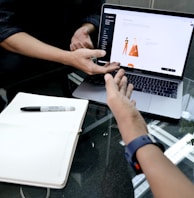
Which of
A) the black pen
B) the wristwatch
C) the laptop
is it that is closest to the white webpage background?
the laptop

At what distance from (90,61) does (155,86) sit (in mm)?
278

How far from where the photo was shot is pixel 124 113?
62 centimetres

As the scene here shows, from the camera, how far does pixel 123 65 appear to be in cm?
104

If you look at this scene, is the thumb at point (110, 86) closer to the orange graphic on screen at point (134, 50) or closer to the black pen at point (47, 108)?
the black pen at point (47, 108)

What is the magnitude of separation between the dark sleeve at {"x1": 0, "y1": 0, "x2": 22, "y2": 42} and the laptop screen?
362mm

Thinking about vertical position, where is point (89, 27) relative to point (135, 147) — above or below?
above

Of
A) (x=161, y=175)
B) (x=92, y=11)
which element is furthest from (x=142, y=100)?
(x=92, y=11)

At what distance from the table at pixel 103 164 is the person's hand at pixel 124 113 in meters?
0.13

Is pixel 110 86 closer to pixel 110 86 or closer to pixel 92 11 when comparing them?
pixel 110 86

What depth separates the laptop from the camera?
0.93 meters

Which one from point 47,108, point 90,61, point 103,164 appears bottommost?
point 103,164

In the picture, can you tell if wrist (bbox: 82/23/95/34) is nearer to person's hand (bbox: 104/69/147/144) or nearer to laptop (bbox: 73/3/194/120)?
laptop (bbox: 73/3/194/120)

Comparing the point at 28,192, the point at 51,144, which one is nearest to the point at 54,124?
the point at 51,144

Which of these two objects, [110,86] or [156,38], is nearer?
[110,86]
